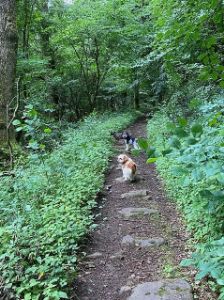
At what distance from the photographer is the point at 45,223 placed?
4.42 m

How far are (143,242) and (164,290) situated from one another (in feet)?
3.70

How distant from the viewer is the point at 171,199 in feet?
20.0

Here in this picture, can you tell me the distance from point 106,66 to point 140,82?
4.03 meters

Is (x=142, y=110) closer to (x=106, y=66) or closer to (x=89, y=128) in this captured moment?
(x=106, y=66)

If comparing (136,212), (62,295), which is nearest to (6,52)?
(136,212)

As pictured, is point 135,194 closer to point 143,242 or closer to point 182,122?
point 143,242

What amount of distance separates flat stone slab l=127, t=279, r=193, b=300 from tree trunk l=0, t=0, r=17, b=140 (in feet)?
19.1

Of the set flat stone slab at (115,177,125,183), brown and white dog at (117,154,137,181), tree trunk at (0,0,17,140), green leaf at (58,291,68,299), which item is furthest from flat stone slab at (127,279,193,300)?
tree trunk at (0,0,17,140)

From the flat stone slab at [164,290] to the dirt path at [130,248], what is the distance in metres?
0.02

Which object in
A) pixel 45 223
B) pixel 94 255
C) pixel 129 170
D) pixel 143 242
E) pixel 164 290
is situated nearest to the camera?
pixel 164 290

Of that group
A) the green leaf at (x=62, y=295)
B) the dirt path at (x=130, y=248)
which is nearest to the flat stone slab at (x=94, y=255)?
the dirt path at (x=130, y=248)

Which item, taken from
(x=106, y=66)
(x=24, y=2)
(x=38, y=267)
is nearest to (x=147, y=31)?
(x=106, y=66)

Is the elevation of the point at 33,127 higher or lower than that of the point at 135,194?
higher

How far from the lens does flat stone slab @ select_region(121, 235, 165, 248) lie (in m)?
4.46
